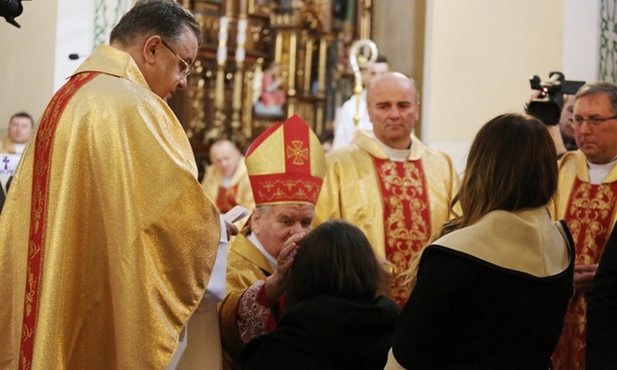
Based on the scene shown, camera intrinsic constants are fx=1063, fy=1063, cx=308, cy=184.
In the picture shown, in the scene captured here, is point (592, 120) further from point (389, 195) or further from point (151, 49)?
point (151, 49)

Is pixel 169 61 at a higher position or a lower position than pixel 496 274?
higher

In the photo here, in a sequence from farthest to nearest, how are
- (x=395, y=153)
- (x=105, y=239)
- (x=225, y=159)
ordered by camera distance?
(x=225, y=159) → (x=395, y=153) → (x=105, y=239)

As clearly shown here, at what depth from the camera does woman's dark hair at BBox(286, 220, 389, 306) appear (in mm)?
3438

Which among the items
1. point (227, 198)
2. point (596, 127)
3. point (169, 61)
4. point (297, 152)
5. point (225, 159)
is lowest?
point (227, 198)

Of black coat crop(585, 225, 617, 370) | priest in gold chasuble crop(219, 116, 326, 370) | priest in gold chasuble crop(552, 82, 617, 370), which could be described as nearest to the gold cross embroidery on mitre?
priest in gold chasuble crop(219, 116, 326, 370)

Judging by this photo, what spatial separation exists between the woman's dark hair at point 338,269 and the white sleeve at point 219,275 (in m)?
0.28

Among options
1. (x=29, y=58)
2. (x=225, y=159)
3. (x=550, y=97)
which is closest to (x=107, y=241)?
(x=550, y=97)

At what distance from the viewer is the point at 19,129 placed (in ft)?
24.0

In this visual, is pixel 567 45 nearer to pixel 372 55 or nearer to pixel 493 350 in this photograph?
pixel 372 55

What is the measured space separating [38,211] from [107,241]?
0.90 feet

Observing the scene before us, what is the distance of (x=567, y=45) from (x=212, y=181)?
4376mm

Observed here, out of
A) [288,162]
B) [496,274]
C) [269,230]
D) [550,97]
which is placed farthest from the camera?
[550,97]

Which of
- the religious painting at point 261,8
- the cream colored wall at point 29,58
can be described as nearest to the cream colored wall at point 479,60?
the cream colored wall at point 29,58

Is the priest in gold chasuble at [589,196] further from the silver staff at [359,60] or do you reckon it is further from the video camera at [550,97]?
the silver staff at [359,60]
